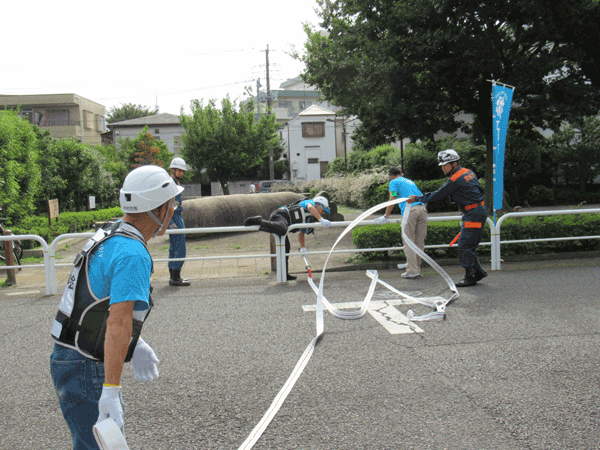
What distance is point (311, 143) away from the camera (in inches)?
2132

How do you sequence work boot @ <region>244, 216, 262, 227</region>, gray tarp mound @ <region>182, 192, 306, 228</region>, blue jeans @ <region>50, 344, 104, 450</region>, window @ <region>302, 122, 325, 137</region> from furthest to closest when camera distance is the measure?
window @ <region>302, 122, 325, 137</region> < gray tarp mound @ <region>182, 192, 306, 228</region> < work boot @ <region>244, 216, 262, 227</region> < blue jeans @ <region>50, 344, 104, 450</region>

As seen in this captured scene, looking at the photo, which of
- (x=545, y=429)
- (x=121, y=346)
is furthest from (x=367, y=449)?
(x=121, y=346)

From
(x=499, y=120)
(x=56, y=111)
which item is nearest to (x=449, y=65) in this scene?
(x=499, y=120)

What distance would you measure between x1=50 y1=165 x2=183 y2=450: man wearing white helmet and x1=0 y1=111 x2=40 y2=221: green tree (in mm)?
12813

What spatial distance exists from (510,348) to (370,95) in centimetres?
1035

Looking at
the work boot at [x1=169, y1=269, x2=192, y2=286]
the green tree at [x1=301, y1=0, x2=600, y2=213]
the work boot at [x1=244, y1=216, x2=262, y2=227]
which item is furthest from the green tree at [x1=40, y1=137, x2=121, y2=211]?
the work boot at [x1=244, y1=216, x2=262, y2=227]

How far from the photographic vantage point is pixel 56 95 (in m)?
48.9

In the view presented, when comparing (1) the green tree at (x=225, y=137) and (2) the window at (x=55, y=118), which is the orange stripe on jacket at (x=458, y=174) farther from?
(2) the window at (x=55, y=118)

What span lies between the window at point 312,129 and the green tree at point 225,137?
10283 mm

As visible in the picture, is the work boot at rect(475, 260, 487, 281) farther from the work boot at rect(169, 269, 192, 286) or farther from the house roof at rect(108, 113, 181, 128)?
the house roof at rect(108, 113, 181, 128)

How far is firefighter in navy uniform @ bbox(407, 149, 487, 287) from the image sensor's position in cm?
752

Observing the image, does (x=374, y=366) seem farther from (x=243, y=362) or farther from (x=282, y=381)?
(x=243, y=362)

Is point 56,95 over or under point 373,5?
over

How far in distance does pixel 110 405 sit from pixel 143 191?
3.08ft
